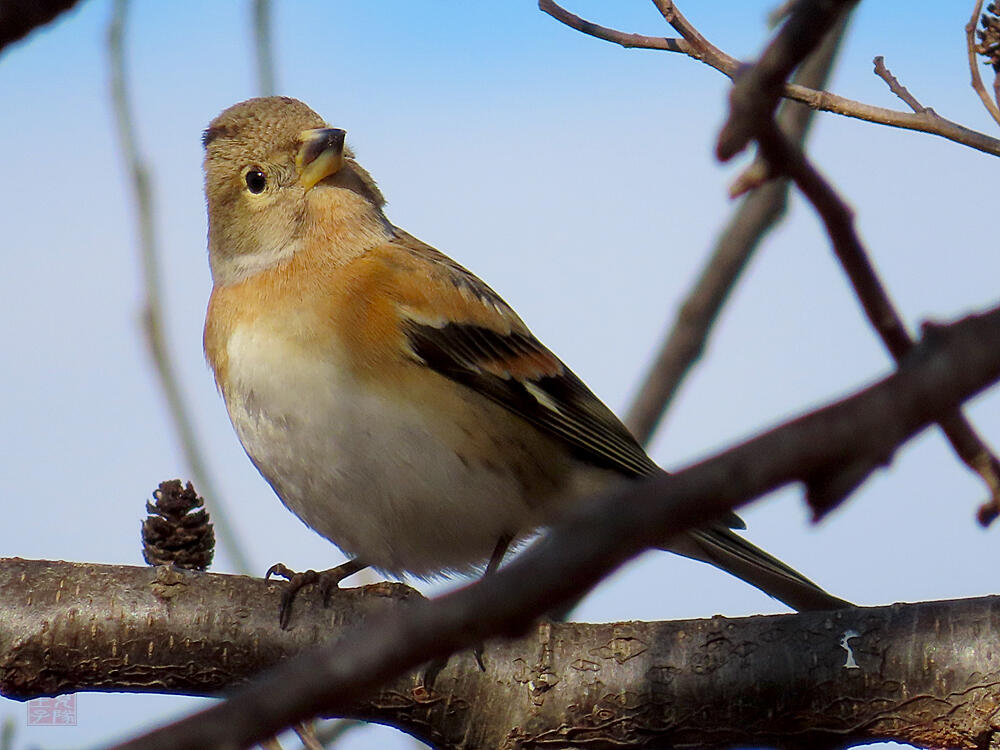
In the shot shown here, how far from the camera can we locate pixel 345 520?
14.8 ft

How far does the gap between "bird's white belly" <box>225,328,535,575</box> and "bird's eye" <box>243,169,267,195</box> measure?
36.4 inches

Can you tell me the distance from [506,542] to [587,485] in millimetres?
403

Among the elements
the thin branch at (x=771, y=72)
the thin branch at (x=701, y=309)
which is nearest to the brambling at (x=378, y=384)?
the thin branch at (x=701, y=309)

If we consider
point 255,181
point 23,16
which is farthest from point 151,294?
point 23,16

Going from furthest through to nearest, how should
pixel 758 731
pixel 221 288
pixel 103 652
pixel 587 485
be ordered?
pixel 221 288 → pixel 587 485 → pixel 103 652 → pixel 758 731

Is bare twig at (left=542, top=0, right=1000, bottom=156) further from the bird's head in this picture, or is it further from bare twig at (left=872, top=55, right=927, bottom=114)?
the bird's head

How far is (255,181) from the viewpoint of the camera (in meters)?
5.35

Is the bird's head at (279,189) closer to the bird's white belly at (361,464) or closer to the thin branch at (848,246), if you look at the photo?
the bird's white belly at (361,464)

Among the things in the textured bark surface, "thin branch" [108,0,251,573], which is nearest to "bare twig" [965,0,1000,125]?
the textured bark surface

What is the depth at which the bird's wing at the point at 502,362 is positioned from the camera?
477 cm

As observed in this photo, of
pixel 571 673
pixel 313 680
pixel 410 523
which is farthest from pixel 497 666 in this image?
pixel 313 680

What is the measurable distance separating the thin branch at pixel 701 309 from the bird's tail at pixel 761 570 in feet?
2.35

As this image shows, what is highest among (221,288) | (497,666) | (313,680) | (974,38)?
(221,288)

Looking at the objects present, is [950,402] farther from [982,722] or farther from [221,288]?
[221,288]
